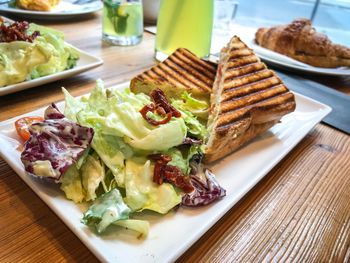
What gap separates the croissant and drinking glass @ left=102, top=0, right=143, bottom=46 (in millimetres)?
802

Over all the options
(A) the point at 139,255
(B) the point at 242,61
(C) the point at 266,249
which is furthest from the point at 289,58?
(A) the point at 139,255

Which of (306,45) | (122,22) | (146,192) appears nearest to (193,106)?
(146,192)

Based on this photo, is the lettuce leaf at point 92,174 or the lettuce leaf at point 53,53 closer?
the lettuce leaf at point 92,174

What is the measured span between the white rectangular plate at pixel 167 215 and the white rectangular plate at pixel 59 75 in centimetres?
22

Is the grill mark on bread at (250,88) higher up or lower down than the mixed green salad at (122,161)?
higher up

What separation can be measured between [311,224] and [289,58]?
1250 mm

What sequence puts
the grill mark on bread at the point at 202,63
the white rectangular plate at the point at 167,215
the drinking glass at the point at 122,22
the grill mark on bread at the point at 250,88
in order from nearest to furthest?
the white rectangular plate at the point at 167,215, the grill mark on bread at the point at 250,88, the grill mark on bread at the point at 202,63, the drinking glass at the point at 122,22

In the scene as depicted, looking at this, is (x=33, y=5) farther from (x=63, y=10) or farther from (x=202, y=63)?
(x=202, y=63)

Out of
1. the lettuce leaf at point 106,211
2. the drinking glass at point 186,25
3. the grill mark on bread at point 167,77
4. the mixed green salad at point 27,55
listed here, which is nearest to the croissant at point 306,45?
the drinking glass at point 186,25

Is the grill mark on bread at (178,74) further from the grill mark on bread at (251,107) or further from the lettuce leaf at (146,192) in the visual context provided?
the lettuce leaf at (146,192)

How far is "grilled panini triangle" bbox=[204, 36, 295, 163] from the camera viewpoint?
961 mm

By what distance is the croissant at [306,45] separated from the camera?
1.87 m

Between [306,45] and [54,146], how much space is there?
166cm

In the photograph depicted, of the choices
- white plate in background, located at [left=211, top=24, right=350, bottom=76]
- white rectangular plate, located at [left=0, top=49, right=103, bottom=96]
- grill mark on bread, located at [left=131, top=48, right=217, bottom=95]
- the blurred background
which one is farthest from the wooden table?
the blurred background
